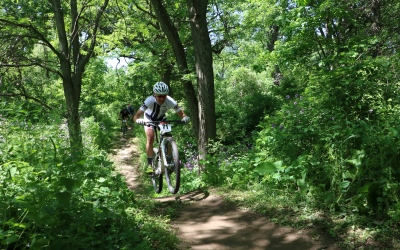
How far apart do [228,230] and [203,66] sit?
4.19 m

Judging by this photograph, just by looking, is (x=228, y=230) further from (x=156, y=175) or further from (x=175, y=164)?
(x=156, y=175)

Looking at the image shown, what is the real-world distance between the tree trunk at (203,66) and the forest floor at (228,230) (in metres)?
1.97

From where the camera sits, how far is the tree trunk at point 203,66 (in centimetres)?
727

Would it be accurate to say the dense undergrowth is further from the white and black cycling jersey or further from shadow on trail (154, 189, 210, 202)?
the white and black cycling jersey

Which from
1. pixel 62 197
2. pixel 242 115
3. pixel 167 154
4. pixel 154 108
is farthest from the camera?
pixel 242 115

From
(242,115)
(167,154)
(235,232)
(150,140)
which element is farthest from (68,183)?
(242,115)

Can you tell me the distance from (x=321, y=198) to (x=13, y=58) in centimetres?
862

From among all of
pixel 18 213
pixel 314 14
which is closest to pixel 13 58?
pixel 18 213

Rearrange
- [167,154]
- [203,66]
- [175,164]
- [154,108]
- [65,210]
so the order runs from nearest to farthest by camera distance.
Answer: [65,210]
[175,164]
[167,154]
[154,108]
[203,66]

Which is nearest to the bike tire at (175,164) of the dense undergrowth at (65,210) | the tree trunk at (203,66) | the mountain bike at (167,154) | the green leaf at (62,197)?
the mountain bike at (167,154)

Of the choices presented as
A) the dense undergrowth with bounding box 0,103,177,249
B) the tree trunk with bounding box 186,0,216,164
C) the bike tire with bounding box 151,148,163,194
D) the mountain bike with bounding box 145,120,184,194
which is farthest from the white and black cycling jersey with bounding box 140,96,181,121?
the dense undergrowth with bounding box 0,103,177,249

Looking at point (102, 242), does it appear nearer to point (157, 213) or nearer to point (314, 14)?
point (157, 213)

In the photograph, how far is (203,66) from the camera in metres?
7.27

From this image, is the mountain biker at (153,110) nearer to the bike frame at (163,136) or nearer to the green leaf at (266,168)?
the bike frame at (163,136)
